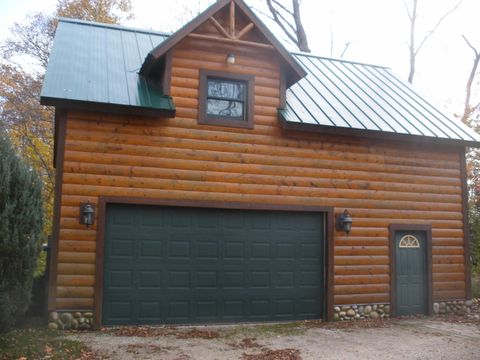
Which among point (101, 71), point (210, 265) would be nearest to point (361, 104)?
point (210, 265)

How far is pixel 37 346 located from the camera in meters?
7.25

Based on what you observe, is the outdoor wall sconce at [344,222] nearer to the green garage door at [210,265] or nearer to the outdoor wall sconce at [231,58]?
the green garage door at [210,265]

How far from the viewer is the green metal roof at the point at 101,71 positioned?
29.7ft

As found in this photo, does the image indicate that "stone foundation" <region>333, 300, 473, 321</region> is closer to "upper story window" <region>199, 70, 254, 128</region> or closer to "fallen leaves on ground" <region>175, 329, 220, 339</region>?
"fallen leaves on ground" <region>175, 329, 220, 339</region>

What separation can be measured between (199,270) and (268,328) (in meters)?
1.77

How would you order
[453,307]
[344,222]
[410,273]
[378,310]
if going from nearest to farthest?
[344,222], [378,310], [410,273], [453,307]

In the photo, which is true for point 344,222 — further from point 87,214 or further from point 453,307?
point 87,214

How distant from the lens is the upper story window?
10.0 m

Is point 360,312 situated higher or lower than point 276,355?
higher

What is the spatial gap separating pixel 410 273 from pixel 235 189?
15.8 ft

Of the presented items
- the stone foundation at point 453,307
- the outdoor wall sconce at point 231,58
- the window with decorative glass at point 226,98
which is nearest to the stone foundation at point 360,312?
the stone foundation at point 453,307

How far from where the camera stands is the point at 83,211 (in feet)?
29.1

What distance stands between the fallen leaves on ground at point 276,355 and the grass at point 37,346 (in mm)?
2499

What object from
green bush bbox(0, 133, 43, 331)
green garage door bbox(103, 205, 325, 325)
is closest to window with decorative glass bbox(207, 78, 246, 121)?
green garage door bbox(103, 205, 325, 325)
